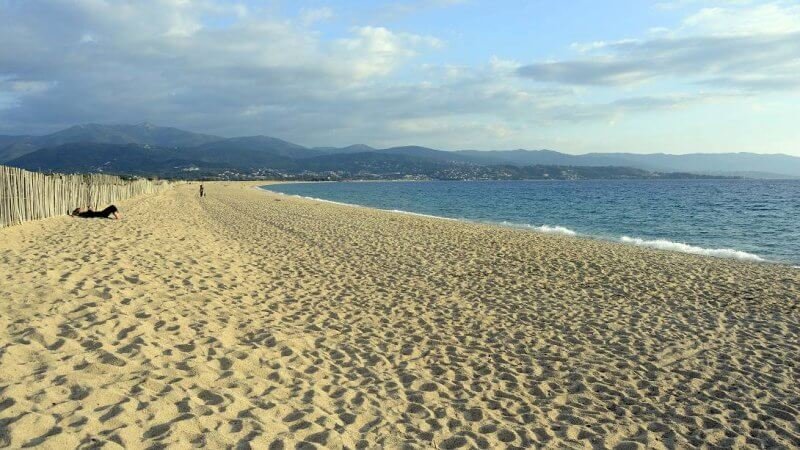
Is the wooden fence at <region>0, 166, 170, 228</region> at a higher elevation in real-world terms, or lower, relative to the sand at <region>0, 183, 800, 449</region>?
higher

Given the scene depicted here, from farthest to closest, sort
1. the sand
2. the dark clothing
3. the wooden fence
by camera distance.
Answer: the dark clothing < the wooden fence < the sand

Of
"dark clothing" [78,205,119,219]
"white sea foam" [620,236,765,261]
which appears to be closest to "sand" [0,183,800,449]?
"dark clothing" [78,205,119,219]

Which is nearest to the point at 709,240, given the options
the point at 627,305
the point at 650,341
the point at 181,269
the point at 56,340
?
the point at 627,305

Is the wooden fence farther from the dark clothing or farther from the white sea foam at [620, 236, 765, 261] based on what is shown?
the white sea foam at [620, 236, 765, 261]

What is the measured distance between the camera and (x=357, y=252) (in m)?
15.3

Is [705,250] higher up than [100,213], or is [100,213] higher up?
Result: [100,213]

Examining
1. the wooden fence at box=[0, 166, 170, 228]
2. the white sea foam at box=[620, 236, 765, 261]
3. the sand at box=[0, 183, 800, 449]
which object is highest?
the wooden fence at box=[0, 166, 170, 228]

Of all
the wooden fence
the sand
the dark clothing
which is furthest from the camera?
the dark clothing

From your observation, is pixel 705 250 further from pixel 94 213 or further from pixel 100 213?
pixel 94 213

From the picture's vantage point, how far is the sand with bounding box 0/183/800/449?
15.4 ft

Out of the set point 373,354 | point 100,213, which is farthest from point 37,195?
point 373,354

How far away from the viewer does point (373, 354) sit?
22.8ft

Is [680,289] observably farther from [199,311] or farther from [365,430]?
[199,311]

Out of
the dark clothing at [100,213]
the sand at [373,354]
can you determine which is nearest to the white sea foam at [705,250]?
the sand at [373,354]
